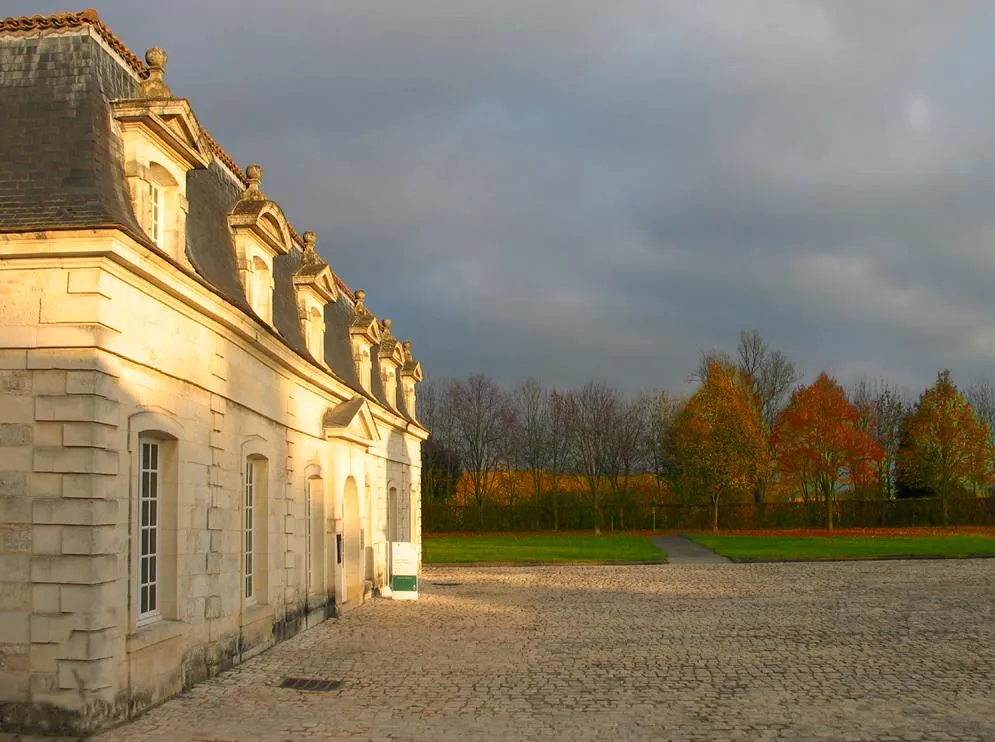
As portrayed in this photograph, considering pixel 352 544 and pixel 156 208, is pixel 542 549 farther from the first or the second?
pixel 156 208

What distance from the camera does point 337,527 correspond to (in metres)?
17.3

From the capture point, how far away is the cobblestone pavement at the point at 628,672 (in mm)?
8500

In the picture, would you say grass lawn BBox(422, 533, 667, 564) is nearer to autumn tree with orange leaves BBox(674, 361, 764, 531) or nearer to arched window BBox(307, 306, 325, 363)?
autumn tree with orange leaves BBox(674, 361, 764, 531)

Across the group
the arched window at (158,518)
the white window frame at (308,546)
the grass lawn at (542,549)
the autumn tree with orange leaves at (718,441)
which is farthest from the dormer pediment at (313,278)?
the autumn tree with orange leaves at (718,441)

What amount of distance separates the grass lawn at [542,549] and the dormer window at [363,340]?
1048 centimetres

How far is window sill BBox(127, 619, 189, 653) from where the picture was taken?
→ 8.79 metres

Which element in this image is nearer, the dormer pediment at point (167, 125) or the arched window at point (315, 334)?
the dormer pediment at point (167, 125)

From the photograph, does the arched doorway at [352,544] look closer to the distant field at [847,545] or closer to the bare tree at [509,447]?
the distant field at [847,545]

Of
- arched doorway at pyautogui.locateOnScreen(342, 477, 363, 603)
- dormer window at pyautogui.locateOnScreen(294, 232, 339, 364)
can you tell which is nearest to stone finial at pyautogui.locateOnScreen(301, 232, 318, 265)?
dormer window at pyautogui.locateOnScreen(294, 232, 339, 364)

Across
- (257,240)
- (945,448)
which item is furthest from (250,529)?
(945,448)

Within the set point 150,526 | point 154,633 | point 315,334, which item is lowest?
point 154,633

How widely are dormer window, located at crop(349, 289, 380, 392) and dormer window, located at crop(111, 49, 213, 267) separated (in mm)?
11214

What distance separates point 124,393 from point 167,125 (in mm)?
2959

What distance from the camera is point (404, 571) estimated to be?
20.0 metres
